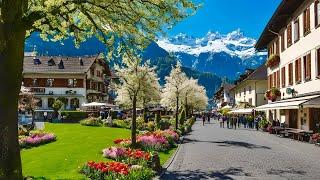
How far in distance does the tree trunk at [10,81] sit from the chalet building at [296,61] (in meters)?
20.5

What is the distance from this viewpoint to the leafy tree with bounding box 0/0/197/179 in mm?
11148

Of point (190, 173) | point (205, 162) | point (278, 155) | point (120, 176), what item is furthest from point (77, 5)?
point (278, 155)

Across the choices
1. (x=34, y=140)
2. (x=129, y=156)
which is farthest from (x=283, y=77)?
(x=129, y=156)

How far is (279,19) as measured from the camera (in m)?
41.1

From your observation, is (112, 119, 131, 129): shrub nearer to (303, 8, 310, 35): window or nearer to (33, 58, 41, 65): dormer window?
(303, 8, 310, 35): window

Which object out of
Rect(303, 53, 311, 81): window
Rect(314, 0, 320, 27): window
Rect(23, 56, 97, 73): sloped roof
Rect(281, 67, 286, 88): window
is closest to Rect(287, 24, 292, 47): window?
Rect(281, 67, 286, 88): window

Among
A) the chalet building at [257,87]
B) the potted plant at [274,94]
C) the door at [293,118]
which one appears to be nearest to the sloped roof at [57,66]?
the chalet building at [257,87]

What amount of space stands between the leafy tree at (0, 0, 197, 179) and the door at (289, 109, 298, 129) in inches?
1086

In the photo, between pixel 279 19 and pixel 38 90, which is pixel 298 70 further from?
pixel 38 90

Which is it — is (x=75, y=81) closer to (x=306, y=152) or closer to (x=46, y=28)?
(x=306, y=152)

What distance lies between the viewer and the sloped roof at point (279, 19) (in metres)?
35.8

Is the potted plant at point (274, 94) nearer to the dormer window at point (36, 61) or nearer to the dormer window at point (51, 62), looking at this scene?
the dormer window at point (51, 62)

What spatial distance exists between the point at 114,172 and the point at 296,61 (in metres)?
26.5

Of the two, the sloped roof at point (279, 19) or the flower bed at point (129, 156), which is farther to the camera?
the sloped roof at point (279, 19)
